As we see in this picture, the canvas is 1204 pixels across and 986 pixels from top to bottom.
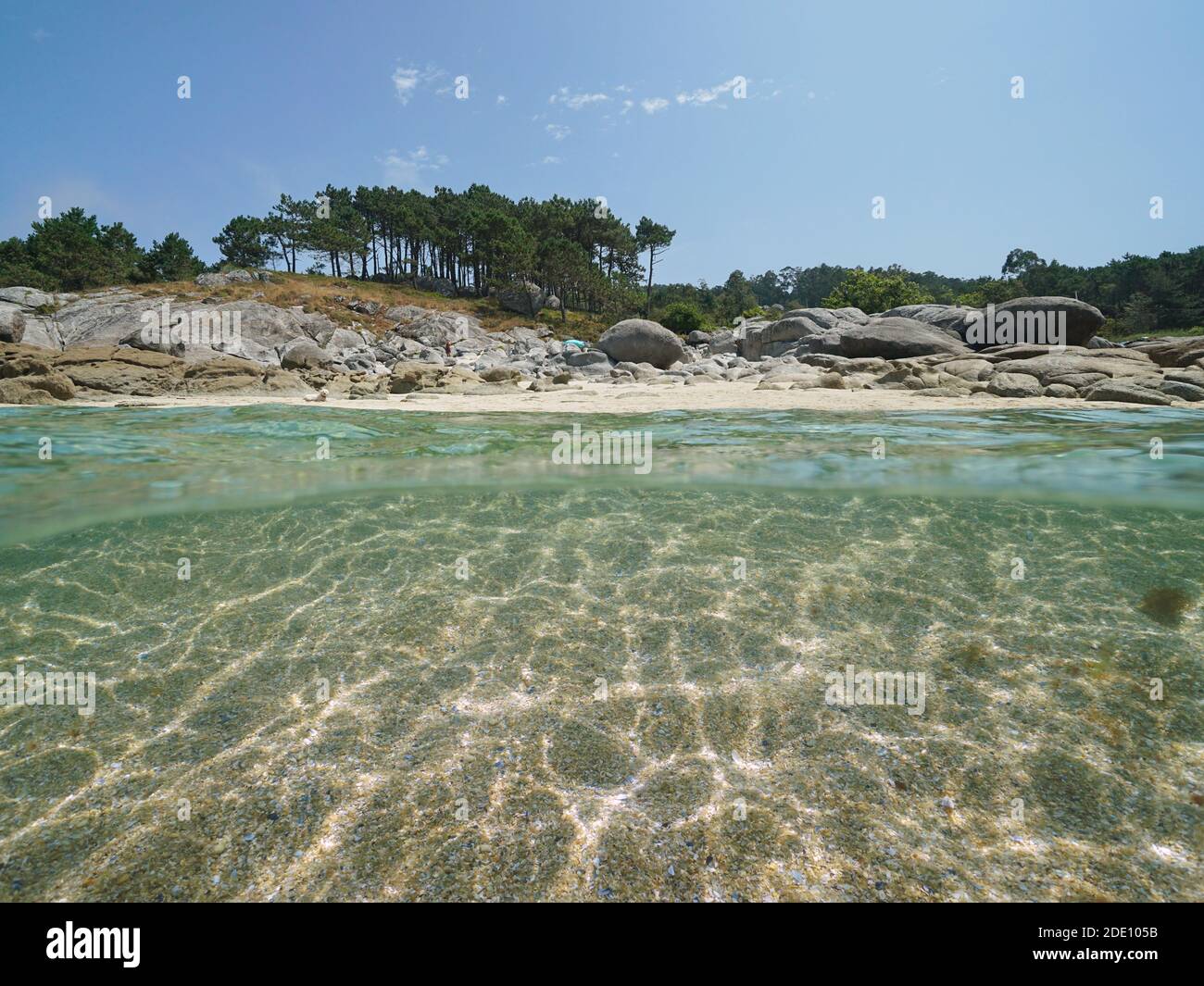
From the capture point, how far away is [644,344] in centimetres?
2889

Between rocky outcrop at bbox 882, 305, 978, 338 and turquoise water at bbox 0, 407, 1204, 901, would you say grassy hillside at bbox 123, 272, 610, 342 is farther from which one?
turquoise water at bbox 0, 407, 1204, 901

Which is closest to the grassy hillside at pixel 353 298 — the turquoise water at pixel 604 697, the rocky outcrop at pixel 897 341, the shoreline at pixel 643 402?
the rocky outcrop at pixel 897 341

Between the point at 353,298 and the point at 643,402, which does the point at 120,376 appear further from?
the point at 353,298

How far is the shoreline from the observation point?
15.3 meters

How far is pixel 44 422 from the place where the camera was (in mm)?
13523

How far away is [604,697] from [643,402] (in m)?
15.6

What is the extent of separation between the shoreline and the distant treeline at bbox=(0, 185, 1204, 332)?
101 ft

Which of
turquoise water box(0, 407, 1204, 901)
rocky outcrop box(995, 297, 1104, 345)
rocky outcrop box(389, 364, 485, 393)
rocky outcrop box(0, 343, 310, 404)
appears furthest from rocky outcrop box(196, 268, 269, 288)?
rocky outcrop box(995, 297, 1104, 345)

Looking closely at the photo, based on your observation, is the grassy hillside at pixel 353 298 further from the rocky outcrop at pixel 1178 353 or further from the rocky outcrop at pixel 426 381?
the rocky outcrop at pixel 1178 353

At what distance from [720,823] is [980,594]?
3.27m

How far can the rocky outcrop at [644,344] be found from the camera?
95.0 ft

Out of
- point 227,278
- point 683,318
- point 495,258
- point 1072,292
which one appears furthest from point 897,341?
point 1072,292

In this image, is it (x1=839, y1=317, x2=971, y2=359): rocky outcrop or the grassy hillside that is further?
the grassy hillside
